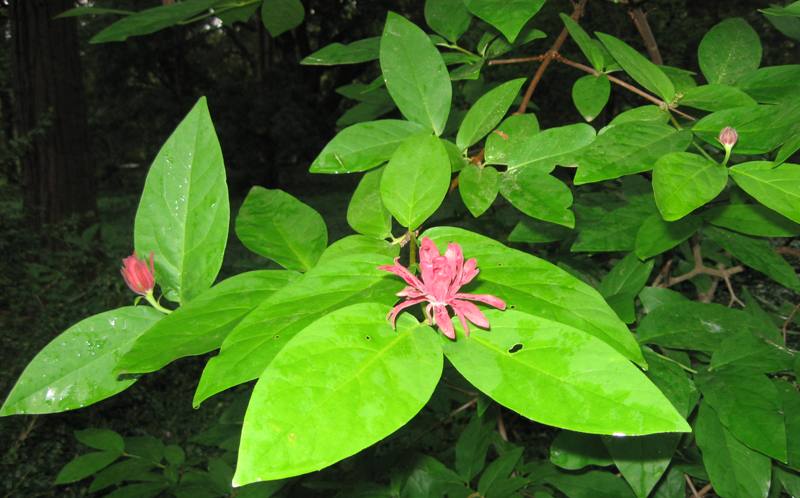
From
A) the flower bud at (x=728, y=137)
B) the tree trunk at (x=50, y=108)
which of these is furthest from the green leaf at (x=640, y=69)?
the tree trunk at (x=50, y=108)

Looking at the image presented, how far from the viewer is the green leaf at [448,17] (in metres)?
0.78

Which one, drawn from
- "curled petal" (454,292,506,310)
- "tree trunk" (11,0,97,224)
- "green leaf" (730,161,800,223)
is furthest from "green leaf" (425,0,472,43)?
"tree trunk" (11,0,97,224)

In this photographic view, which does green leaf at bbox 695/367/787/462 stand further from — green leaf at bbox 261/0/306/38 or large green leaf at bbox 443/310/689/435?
green leaf at bbox 261/0/306/38

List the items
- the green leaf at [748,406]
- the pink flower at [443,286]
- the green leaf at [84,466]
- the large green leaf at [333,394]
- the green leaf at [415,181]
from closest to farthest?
the large green leaf at [333,394] → the pink flower at [443,286] → the green leaf at [415,181] → the green leaf at [748,406] → the green leaf at [84,466]

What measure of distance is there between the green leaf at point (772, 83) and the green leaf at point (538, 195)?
12.4 inches

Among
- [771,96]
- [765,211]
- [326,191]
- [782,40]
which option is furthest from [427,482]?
[326,191]

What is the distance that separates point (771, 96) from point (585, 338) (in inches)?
20.1

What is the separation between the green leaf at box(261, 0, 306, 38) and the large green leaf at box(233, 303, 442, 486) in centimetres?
56

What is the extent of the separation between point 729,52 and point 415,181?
20.7 inches

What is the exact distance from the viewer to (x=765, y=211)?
0.80 m

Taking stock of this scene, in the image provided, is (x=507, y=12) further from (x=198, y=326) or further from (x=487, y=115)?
(x=198, y=326)

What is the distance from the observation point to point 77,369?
466 mm

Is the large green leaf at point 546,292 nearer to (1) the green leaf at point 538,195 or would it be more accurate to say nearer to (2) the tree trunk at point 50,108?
(1) the green leaf at point 538,195

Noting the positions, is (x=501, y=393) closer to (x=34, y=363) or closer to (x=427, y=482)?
(x=34, y=363)
